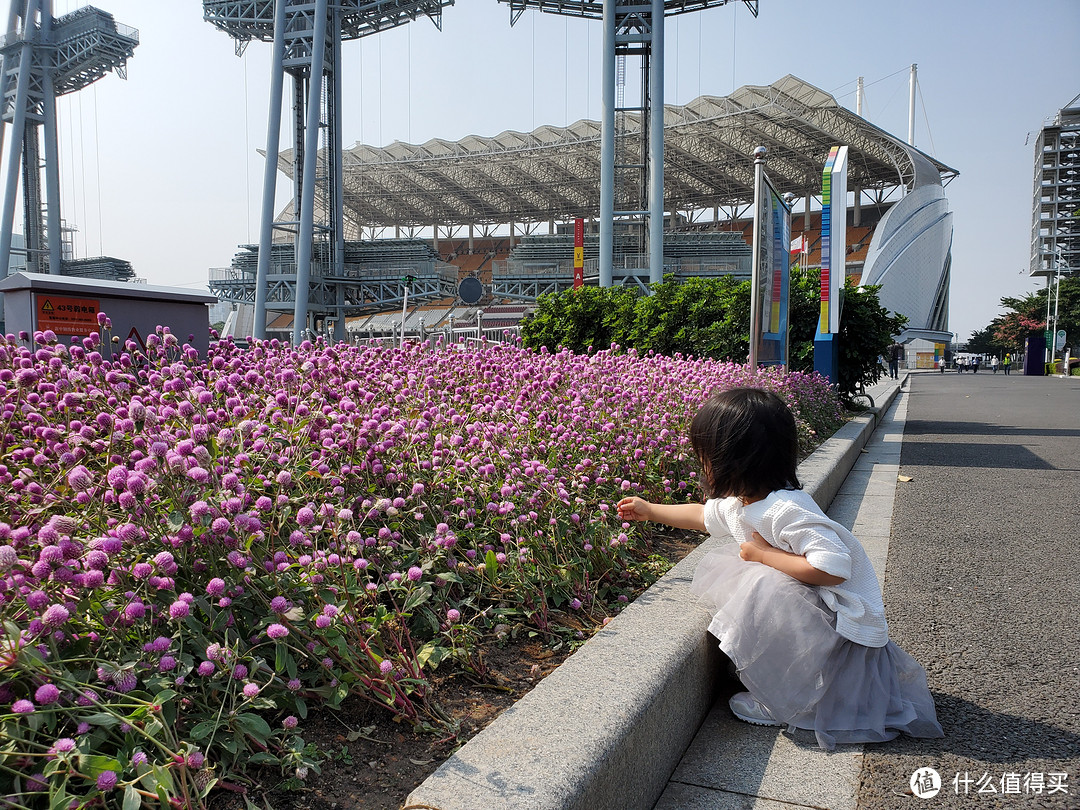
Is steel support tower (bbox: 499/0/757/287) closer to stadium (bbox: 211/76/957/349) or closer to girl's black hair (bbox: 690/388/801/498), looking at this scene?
stadium (bbox: 211/76/957/349)

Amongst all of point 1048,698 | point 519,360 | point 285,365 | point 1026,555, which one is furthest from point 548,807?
point 519,360

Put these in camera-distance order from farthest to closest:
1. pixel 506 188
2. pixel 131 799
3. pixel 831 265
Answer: pixel 506 188
pixel 831 265
pixel 131 799

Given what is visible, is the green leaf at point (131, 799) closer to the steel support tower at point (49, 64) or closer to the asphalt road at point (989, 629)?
the asphalt road at point (989, 629)

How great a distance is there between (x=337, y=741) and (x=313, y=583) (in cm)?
33

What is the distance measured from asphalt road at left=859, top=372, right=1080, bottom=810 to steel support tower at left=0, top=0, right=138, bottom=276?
4377 centimetres

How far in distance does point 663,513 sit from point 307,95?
40.1 metres

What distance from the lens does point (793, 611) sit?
1.96 meters

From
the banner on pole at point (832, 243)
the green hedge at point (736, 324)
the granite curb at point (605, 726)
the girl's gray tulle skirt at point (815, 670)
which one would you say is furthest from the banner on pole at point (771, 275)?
the granite curb at point (605, 726)

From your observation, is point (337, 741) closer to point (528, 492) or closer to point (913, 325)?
point (528, 492)

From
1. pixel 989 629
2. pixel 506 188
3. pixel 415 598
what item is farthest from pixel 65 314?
pixel 506 188

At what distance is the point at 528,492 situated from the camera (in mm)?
→ 2549

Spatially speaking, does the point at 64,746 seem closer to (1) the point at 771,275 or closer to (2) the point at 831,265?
(1) the point at 771,275

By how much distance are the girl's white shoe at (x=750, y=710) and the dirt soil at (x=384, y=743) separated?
21.0 inches

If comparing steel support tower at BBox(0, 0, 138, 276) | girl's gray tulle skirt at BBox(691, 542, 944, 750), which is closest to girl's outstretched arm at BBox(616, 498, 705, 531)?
girl's gray tulle skirt at BBox(691, 542, 944, 750)
